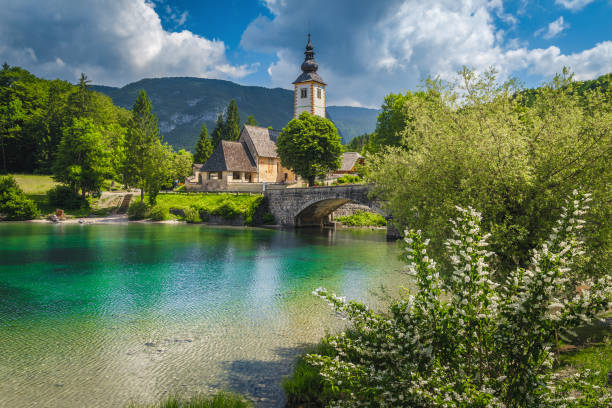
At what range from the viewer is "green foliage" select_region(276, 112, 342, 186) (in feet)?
175

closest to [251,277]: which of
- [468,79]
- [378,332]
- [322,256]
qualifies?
[322,256]

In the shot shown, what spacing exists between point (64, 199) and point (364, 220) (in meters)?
43.6

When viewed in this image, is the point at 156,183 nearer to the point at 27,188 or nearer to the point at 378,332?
the point at 27,188

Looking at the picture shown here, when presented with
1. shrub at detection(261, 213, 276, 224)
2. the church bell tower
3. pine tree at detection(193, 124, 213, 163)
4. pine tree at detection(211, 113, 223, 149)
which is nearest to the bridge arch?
shrub at detection(261, 213, 276, 224)

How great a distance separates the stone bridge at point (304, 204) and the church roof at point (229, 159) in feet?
48.4

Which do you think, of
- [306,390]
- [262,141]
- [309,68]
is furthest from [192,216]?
[306,390]

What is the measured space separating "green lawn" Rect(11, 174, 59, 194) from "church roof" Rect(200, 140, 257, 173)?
24.3m

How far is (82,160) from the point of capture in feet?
183

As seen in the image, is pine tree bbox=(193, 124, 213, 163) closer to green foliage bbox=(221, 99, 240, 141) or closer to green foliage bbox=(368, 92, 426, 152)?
green foliage bbox=(221, 99, 240, 141)

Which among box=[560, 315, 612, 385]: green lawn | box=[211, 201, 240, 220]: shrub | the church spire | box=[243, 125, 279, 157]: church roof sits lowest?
box=[560, 315, 612, 385]: green lawn

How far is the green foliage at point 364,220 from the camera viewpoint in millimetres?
53250

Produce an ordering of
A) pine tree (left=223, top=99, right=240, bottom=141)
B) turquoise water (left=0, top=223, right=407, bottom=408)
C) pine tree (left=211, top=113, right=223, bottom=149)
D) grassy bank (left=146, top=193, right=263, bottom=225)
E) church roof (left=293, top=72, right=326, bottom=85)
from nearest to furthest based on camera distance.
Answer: turquoise water (left=0, top=223, right=407, bottom=408) < grassy bank (left=146, top=193, right=263, bottom=225) < church roof (left=293, top=72, right=326, bottom=85) < pine tree (left=223, top=99, right=240, bottom=141) < pine tree (left=211, top=113, right=223, bottom=149)

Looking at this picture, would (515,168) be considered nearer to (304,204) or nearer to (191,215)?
(304,204)

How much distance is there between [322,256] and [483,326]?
23.4m
